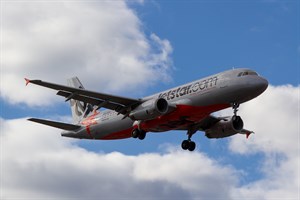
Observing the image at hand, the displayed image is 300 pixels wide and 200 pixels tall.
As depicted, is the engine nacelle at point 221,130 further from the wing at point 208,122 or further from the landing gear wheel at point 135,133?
the landing gear wheel at point 135,133

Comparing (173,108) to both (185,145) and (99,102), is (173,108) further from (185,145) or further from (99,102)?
(185,145)

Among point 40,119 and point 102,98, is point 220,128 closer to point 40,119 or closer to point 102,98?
point 102,98

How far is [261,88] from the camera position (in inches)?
1698

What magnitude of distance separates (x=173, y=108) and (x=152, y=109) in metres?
1.57

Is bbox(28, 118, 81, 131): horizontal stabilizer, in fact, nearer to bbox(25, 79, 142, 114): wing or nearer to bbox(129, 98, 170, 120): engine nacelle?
bbox(25, 79, 142, 114): wing

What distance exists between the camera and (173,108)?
151 feet

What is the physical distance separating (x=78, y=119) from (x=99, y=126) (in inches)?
285

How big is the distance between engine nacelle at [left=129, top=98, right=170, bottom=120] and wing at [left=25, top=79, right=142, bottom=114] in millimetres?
1375

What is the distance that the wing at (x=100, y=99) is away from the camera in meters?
46.0

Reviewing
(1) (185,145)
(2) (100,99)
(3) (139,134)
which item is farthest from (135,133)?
(1) (185,145)

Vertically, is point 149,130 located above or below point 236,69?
below

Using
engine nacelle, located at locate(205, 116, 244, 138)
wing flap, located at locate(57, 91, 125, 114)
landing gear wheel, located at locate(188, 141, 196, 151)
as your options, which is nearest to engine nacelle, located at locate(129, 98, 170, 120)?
wing flap, located at locate(57, 91, 125, 114)

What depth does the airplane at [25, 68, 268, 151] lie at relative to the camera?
43.8 m

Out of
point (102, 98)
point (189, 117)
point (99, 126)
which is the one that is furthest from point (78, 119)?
point (189, 117)
